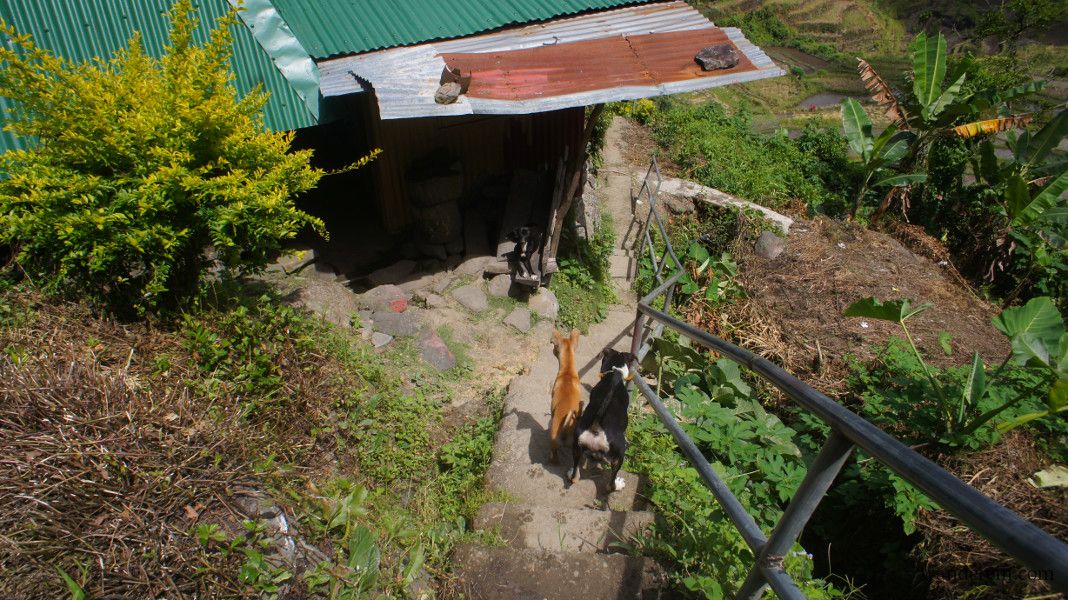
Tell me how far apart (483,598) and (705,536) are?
3.99ft

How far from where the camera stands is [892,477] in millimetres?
4352

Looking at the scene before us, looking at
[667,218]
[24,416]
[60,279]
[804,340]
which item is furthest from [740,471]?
[667,218]

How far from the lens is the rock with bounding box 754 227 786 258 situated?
8.62 m

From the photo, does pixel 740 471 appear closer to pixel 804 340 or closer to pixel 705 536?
pixel 705 536

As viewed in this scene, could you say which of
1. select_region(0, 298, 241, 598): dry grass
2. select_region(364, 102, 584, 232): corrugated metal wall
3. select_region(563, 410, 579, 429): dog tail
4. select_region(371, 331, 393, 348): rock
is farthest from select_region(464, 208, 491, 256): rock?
select_region(0, 298, 241, 598): dry grass

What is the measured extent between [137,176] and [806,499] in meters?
4.30

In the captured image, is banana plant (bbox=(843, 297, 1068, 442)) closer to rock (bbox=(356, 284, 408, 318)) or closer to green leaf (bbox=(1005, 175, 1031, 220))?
green leaf (bbox=(1005, 175, 1031, 220))

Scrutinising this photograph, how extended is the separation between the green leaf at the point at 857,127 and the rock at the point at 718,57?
452cm

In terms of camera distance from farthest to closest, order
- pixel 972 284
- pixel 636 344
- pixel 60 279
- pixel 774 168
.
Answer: pixel 774 168 < pixel 972 284 < pixel 636 344 < pixel 60 279

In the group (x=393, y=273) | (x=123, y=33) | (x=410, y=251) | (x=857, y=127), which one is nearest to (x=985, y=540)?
(x=393, y=273)

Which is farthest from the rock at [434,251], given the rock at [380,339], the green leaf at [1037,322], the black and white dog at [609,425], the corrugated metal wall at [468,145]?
the green leaf at [1037,322]

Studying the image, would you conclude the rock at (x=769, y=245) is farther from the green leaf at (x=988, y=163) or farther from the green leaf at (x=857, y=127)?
the green leaf at (x=988, y=163)

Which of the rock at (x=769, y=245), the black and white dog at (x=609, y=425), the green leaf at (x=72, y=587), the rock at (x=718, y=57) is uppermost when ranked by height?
the rock at (x=718, y=57)

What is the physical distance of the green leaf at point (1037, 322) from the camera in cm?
462
